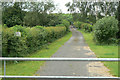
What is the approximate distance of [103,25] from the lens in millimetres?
15344

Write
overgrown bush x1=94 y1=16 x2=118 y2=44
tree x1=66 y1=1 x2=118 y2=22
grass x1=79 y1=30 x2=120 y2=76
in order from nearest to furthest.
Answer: grass x1=79 y1=30 x2=120 y2=76, overgrown bush x1=94 y1=16 x2=118 y2=44, tree x1=66 y1=1 x2=118 y2=22

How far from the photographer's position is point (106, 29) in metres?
15.3

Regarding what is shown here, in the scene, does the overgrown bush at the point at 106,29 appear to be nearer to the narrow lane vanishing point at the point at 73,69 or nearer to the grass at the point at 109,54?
the grass at the point at 109,54

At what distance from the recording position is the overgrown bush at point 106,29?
15.2 meters

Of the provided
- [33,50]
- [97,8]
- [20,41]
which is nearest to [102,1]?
[97,8]

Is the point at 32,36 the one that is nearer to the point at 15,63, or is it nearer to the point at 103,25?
the point at 15,63

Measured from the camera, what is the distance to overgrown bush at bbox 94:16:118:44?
50.0 feet

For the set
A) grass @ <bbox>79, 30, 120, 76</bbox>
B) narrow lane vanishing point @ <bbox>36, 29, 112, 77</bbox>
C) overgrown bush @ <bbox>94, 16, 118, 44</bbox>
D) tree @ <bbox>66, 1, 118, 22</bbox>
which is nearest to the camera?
narrow lane vanishing point @ <bbox>36, 29, 112, 77</bbox>

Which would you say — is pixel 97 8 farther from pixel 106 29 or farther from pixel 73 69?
pixel 73 69

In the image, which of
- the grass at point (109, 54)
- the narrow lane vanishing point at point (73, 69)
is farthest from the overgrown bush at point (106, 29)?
the narrow lane vanishing point at point (73, 69)

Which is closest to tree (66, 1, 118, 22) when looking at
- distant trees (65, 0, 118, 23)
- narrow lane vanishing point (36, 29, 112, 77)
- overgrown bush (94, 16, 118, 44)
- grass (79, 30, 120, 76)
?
distant trees (65, 0, 118, 23)

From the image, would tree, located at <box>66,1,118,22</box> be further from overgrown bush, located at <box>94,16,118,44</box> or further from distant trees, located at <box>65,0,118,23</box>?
overgrown bush, located at <box>94,16,118,44</box>

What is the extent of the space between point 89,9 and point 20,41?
23.5 m

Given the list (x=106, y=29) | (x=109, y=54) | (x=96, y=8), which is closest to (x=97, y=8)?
(x=96, y=8)
